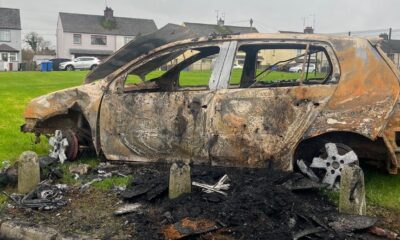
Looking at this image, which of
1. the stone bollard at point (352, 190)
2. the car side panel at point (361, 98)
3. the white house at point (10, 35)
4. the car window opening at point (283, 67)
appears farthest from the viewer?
the white house at point (10, 35)

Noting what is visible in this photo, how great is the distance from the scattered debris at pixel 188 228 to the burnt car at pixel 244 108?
1553 millimetres

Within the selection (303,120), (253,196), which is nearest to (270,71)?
(303,120)

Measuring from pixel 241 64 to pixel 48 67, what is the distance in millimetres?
47519

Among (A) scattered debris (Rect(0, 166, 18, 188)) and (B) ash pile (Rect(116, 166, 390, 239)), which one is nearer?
(B) ash pile (Rect(116, 166, 390, 239))

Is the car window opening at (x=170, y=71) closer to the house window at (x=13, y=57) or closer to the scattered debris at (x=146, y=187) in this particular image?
the scattered debris at (x=146, y=187)

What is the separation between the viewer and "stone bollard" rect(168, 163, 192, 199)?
479 cm

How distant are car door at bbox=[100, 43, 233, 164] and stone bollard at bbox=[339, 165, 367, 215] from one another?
5.90ft

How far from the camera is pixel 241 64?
7004 millimetres

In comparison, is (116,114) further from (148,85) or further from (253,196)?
(253,196)

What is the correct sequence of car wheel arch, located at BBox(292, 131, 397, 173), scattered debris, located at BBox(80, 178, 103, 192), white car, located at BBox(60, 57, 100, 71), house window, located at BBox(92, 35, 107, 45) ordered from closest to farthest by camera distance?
car wheel arch, located at BBox(292, 131, 397, 173) → scattered debris, located at BBox(80, 178, 103, 192) → white car, located at BBox(60, 57, 100, 71) → house window, located at BBox(92, 35, 107, 45)

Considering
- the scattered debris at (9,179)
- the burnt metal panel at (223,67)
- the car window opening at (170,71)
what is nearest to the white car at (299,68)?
the burnt metal panel at (223,67)

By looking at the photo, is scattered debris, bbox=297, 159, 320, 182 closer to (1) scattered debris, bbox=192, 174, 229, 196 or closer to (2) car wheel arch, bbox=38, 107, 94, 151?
(1) scattered debris, bbox=192, 174, 229, 196

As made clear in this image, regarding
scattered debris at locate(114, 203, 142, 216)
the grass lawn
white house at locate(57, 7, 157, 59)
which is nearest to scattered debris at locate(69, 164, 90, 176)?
the grass lawn

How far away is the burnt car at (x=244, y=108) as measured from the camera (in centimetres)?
526
